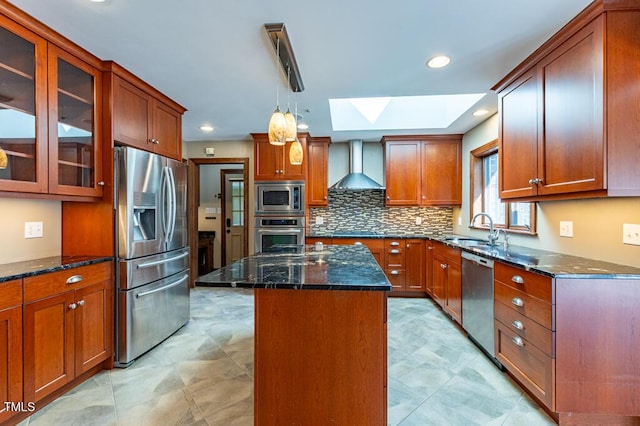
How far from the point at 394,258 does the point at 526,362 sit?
2.24 metres

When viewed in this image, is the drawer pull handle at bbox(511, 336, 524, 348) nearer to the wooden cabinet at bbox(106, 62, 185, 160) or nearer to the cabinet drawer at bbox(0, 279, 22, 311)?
the cabinet drawer at bbox(0, 279, 22, 311)

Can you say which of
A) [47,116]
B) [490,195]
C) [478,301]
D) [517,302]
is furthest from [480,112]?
[47,116]

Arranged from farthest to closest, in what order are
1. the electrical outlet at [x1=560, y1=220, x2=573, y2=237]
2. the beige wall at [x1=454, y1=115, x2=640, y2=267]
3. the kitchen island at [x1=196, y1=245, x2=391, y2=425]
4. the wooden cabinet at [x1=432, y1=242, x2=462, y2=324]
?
the wooden cabinet at [x1=432, y1=242, x2=462, y2=324]
the electrical outlet at [x1=560, y1=220, x2=573, y2=237]
the beige wall at [x1=454, y1=115, x2=640, y2=267]
the kitchen island at [x1=196, y1=245, x2=391, y2=425]

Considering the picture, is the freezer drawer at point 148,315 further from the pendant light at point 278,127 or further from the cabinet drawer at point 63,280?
the pendant light at point 278,127

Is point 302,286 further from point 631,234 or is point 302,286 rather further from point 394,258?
point 394,258

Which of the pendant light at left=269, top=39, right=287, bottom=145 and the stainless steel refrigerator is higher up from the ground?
the pendant light at left=269, top=39, right=287, bottom=145

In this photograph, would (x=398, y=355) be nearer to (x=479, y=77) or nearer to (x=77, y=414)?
(x=77, y=414)

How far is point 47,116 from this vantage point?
1896mm

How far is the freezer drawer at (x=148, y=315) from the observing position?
230 centimetres

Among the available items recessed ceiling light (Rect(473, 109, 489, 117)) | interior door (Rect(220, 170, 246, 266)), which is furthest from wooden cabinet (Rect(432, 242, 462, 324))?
interior door (Rect(220, 170, 246, 266))

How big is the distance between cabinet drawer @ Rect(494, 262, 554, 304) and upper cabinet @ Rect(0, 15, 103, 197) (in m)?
3.05

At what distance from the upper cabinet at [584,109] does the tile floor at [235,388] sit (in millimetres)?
1377

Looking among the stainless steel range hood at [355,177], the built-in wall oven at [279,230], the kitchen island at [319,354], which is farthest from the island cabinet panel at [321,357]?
the stainless steel range hood at [355,177]

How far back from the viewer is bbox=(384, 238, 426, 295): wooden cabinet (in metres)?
4.05
